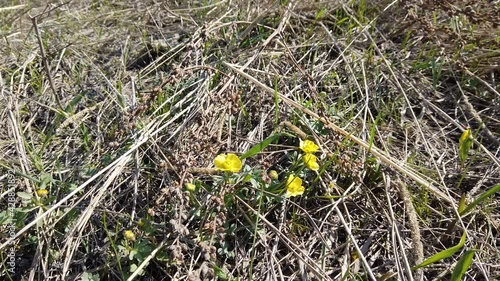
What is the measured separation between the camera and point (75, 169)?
5.24ft

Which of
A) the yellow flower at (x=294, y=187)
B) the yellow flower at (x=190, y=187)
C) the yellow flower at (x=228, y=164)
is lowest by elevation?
the yellow flower at (x=294, y=187)

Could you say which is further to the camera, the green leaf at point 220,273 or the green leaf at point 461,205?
the green leaf at point 461,205

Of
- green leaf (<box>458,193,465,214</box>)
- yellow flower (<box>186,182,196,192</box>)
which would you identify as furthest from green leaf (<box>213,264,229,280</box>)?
green leaf (<box>458,193,465,214</box>)

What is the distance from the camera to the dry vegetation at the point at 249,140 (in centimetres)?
142

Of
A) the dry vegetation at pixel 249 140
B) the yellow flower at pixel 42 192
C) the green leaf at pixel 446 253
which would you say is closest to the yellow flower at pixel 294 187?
the dry vegetation at pixel 249 140

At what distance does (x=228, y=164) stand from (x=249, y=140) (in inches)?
12.0

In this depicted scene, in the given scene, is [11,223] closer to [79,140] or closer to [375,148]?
[79,140]

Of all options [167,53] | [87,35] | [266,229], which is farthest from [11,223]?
[87,35]

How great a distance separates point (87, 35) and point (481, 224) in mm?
1881

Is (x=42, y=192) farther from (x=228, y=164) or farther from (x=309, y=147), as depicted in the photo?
(x=309, y=147)

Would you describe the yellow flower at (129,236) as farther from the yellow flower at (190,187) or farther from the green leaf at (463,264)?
the green leaf at (463,264)

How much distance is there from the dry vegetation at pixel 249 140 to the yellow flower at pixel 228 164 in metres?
0.04

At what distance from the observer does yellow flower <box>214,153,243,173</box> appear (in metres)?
1.40

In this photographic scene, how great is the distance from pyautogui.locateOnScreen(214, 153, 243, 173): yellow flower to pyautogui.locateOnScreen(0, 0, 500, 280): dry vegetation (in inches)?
1.7
